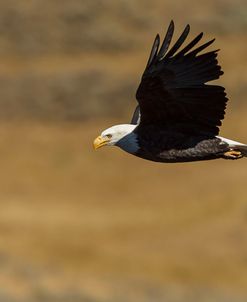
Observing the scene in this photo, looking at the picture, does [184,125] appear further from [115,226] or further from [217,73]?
[115,226]

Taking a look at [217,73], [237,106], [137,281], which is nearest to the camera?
[217,73]

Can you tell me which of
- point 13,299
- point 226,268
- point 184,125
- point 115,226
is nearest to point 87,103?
point 115,226

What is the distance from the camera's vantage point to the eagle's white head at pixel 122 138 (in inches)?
564

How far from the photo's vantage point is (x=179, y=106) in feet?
46.5

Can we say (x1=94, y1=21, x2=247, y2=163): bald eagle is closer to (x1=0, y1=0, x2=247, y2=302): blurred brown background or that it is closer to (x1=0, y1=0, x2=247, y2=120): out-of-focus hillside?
(x1=0, y1=0, x2=247, y2=302): blurred brown background

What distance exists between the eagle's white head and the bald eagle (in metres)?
0.01

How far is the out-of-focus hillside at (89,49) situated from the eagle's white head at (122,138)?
2427 centimetres

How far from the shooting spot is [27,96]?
39.9 meters

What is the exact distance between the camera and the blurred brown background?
27.6m

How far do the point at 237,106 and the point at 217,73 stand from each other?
84.2 feet

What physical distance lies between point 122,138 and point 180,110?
2.78ft

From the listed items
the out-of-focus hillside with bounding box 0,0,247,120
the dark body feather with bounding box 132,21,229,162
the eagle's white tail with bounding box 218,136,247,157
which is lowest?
the eagle's white tail with bounding box 218,136,247,157

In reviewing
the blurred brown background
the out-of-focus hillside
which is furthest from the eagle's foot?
the out-of-focus hillside

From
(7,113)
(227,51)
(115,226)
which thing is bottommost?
(115,226)
